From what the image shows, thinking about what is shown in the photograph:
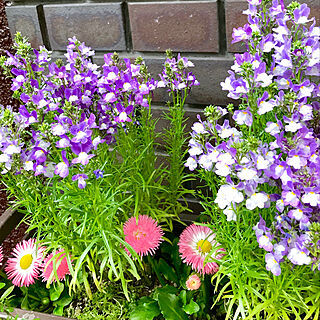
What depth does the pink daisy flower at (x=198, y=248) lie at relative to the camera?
1054 mm

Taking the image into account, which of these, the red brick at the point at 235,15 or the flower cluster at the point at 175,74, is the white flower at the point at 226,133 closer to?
the flower cluster at the point at 175,74

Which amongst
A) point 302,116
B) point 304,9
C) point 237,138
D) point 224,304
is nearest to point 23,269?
point 224,304

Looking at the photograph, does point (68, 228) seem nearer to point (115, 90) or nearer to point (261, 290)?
point (115, 90)

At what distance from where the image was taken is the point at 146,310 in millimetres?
1056

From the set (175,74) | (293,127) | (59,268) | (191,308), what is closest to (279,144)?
(293,127)

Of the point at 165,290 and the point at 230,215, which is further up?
the point at 230,215

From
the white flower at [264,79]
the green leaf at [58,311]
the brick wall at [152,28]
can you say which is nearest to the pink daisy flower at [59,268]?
the green leaf at [58,311]

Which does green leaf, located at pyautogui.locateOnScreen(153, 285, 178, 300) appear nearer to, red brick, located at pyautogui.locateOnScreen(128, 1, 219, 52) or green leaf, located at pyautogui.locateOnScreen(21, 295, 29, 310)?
green leaf, located at pyautogui.locateOnScreen(21, 295, 29, 310)

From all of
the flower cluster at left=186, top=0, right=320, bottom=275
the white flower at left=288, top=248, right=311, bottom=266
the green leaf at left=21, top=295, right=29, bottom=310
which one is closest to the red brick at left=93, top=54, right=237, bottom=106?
the flower cluster at left=186, top=0, right=320, bottom=275

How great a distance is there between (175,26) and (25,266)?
79cm

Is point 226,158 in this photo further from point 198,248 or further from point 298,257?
point 198,248

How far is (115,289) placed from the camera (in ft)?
3.92

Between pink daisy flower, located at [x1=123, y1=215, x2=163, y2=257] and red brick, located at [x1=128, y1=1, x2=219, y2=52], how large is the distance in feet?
1.67

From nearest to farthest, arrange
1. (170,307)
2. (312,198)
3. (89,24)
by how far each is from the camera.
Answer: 1. (312,198)
2. (170,307)
3. (89,24)
